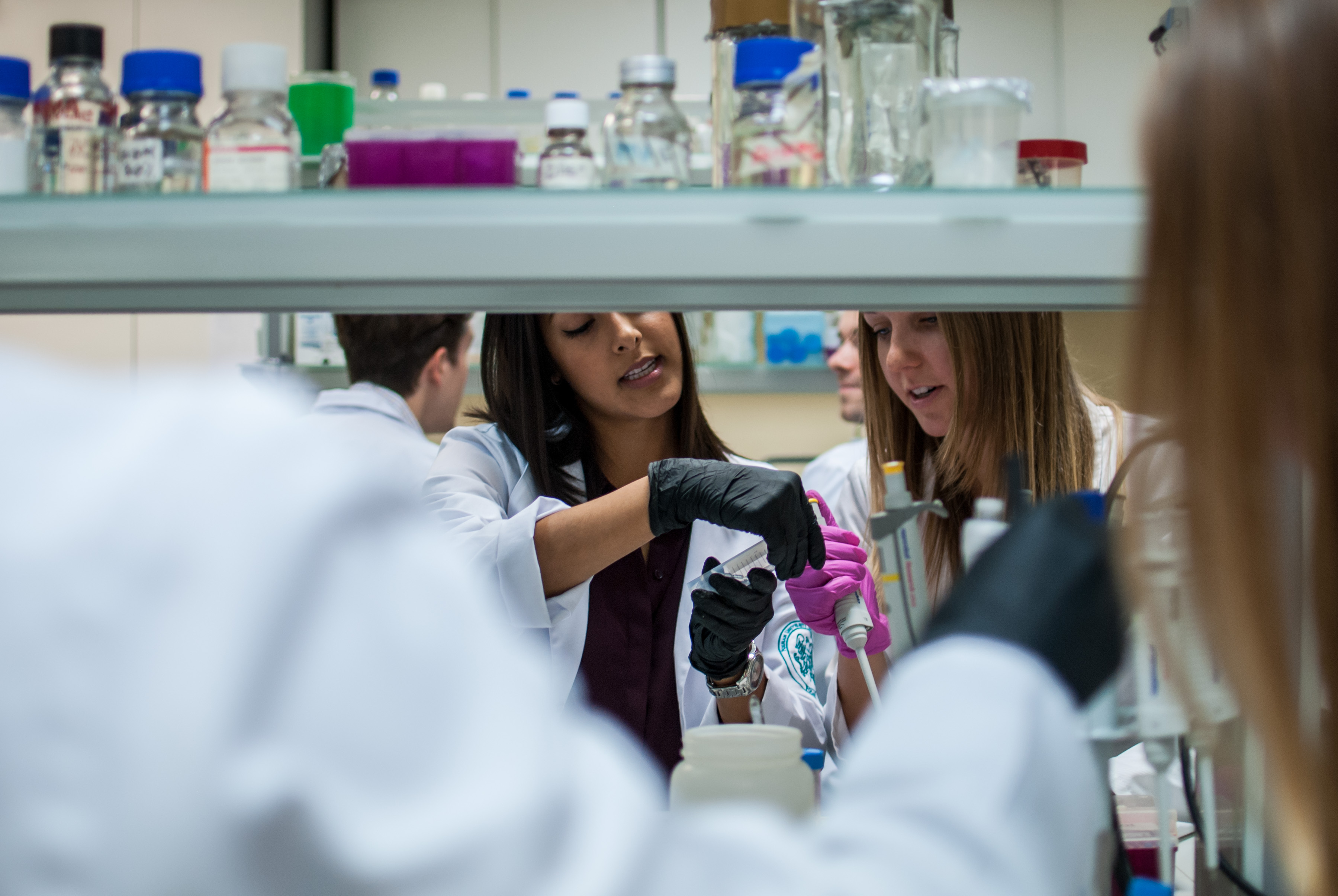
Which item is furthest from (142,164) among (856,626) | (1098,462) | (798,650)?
(1098,462)

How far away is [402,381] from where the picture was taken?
8.93 feet

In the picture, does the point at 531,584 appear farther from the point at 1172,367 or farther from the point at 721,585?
the point at 1172,367

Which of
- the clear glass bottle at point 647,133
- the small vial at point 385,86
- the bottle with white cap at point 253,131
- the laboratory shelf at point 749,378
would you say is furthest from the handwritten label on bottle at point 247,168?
the laboratory shelf at point 749,378

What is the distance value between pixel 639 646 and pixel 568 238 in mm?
1000

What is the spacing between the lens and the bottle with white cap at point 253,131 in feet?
2.43

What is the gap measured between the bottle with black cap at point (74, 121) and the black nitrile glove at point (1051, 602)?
667mm

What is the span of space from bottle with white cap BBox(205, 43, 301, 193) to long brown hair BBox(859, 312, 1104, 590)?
1.00m

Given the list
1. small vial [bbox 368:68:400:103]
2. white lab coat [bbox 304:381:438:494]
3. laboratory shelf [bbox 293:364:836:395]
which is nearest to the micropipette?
white lab coat [bbox 304:381:438:494]

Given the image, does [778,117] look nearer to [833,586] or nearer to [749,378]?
[833,586]

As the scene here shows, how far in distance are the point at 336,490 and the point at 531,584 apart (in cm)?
101

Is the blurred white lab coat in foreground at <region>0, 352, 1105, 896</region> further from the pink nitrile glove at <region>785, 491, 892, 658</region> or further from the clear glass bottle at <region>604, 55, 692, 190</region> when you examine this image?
the pink nitrile glove at <region>785, 491, 892, 658</region>

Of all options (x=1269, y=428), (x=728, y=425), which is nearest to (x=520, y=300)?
(x=1269, y=428)

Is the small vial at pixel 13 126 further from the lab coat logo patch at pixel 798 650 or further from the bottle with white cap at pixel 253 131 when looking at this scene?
the lab coat logo patch at pixel 798 650

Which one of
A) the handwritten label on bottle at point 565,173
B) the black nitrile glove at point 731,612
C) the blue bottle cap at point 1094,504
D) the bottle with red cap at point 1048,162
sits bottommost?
the black nitrile glove at point 731,612
